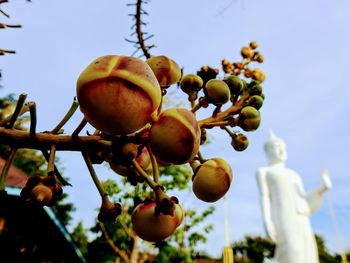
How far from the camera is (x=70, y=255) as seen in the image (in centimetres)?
1062

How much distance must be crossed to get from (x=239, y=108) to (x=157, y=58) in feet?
1.00

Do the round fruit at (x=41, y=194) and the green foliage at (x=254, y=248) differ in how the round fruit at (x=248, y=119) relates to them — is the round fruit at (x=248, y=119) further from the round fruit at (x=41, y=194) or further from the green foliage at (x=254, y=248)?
the green foliage at (x=254, y=248)

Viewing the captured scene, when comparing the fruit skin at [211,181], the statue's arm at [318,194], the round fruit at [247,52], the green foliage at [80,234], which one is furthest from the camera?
the green foliage at [80,234]

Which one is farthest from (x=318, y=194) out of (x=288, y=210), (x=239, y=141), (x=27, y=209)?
(x=239, y=141)

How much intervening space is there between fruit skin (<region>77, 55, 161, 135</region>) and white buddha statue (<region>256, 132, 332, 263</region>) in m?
12.3

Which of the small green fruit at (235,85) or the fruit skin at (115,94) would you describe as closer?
the fruit skin at (115,94)

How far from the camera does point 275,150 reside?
15.1 meters

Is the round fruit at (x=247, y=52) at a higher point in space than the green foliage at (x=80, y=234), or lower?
higher

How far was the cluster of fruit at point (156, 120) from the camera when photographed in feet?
2.85

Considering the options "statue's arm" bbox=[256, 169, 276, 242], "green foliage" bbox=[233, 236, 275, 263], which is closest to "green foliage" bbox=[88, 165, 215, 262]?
"statue's arm" bbox=[256, 169, 276, 242]

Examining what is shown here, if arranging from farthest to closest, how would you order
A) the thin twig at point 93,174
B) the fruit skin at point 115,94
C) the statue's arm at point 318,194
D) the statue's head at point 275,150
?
the statue's head at point 275,150
the statue's arm at point 318,194
the thin twig at point 93,174
the fruit skin at point 115,94

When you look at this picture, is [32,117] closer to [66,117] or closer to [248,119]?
[66,117]

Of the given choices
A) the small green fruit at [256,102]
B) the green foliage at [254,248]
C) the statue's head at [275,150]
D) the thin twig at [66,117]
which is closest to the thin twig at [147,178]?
the thin twig at [66,117]

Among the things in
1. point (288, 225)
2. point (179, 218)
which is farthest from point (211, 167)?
point (288, 225)
